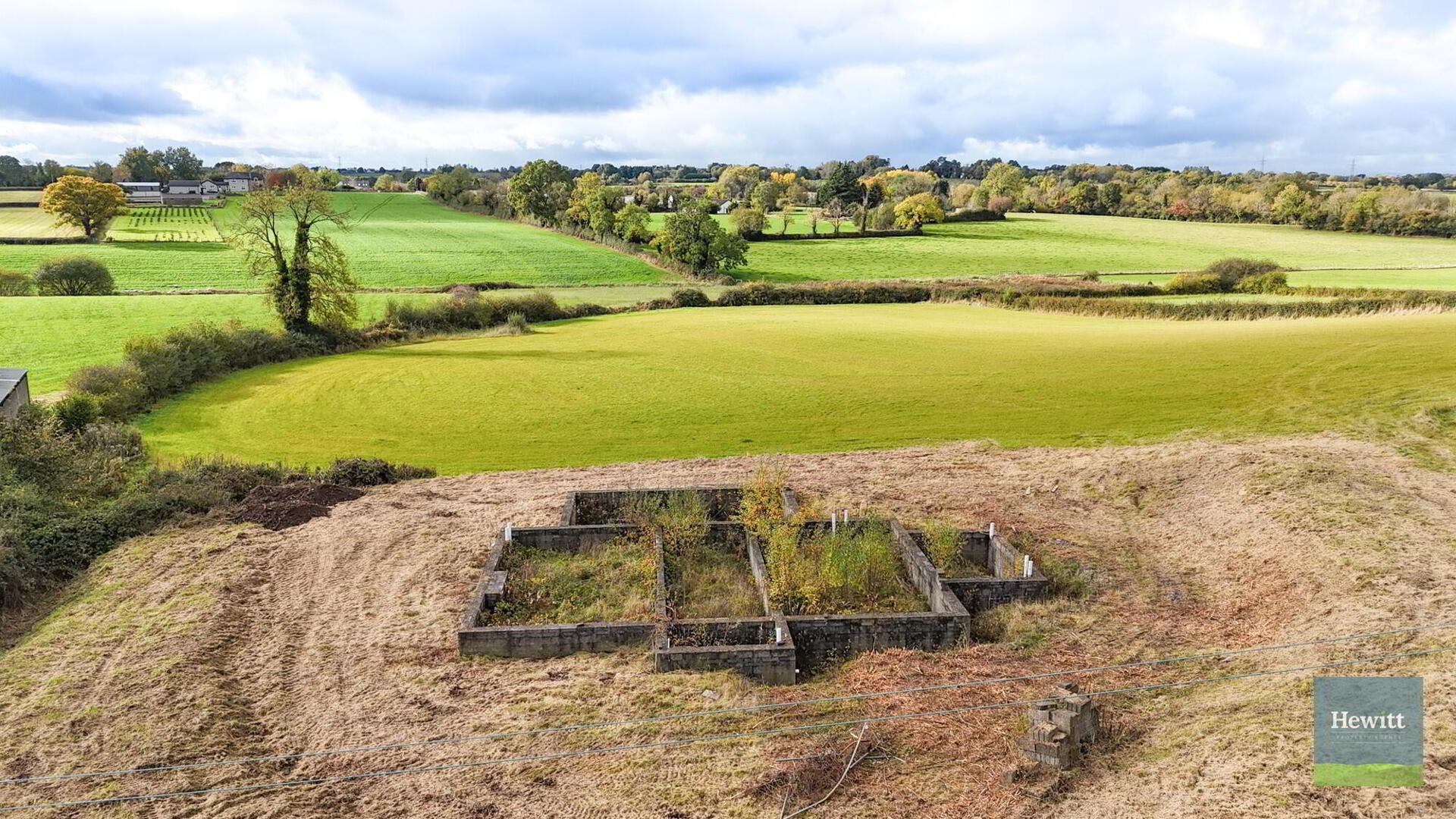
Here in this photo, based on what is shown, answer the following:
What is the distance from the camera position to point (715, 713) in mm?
12305

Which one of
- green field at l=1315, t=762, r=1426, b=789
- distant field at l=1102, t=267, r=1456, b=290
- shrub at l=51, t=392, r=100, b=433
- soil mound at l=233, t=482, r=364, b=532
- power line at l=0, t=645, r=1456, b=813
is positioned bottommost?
power line at l=0, t=645, r=1456, b=813

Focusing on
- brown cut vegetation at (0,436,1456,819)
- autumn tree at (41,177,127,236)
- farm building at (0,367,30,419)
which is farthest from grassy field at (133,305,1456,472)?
autumn tree at (41,177,127,236)

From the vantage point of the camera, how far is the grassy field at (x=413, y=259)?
237ft

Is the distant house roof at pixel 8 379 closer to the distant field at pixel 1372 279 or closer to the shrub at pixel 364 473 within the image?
the shrub at pixel 364 473

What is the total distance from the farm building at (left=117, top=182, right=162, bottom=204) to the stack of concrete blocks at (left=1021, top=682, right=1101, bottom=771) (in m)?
144

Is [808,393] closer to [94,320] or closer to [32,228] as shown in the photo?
[94,320]

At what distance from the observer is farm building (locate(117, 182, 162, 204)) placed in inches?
4843

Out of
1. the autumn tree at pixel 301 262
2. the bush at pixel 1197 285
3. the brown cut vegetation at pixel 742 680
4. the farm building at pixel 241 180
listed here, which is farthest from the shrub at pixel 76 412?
the farm building at pixel 241 180

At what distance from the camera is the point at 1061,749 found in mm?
10422

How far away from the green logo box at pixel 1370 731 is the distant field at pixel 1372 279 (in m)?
59.7

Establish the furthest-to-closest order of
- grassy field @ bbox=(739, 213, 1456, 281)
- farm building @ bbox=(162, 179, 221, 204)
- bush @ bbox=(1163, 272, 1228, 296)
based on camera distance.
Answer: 1. farm building @ bbox=(162, 179, 221, 204)
2. grassy field @ bbox=(739, 213, 1456, 281)
3. bush @ bbox=(1163, 272, 1228, 296)

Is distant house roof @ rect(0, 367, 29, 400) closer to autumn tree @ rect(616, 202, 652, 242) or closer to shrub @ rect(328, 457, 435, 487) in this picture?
shrub @ rect(328, 457, 435, 487)

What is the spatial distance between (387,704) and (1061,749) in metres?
9.39

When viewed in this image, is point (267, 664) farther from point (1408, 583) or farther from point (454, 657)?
point (1408, 583)
